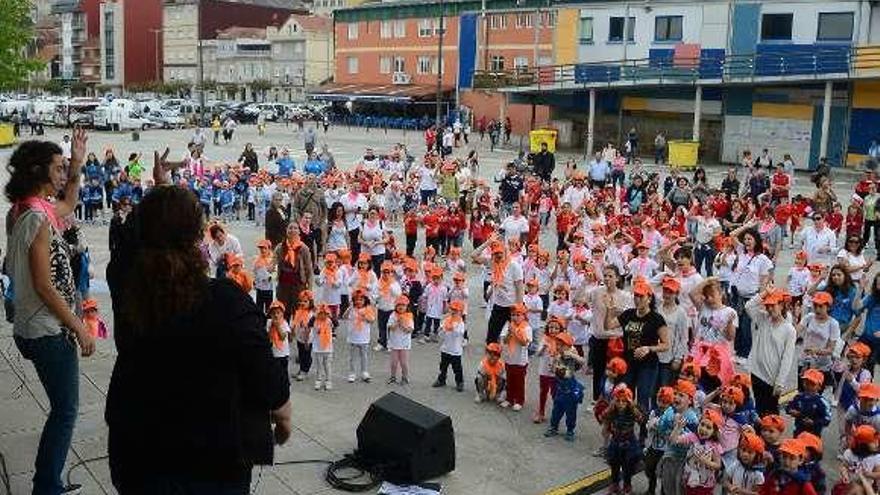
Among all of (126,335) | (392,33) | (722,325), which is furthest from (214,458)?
(392,33)

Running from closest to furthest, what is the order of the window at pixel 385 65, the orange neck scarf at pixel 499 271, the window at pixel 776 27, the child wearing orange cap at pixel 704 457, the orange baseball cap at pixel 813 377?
the child wearing orange cap at pixel 704 457, the orange baseball cap at pixel 813 377, the orange neck scarf at pixel 499 271, the window at pixel 776 27, the window at pixel 385 65

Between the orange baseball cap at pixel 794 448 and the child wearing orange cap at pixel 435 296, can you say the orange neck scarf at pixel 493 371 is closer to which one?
the child wearing orange cap at pixel 435 296

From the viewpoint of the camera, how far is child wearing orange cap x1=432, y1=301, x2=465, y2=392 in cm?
1041

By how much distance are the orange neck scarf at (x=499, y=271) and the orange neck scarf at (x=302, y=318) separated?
7.94 ft

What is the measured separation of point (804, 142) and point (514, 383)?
32.4 m

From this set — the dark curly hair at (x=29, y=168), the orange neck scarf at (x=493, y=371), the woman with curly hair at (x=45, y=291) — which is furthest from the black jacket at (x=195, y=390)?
the orange neck scarf at (x=493, y=371)

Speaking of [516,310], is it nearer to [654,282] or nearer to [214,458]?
[654,282]

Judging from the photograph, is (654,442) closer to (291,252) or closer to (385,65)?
(291,252)

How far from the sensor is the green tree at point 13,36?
32.1 m

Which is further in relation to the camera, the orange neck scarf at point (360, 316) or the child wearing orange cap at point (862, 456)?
the orange neck scarf at point (360, 316)

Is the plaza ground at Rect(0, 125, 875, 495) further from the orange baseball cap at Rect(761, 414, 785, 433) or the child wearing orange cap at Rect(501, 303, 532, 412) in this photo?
the orange baseball cap at Rect(761, 414, 785, 433)

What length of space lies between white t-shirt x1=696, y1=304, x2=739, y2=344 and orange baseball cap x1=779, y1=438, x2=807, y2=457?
8.52ft

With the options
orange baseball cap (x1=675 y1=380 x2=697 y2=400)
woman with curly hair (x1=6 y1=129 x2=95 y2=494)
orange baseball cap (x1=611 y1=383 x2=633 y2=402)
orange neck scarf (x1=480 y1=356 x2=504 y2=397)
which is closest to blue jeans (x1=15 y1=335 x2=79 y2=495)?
woman with curly hair (x1=6 y1=129 x2=95 y2=494)

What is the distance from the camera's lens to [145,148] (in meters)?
44.0
